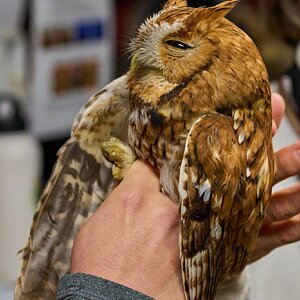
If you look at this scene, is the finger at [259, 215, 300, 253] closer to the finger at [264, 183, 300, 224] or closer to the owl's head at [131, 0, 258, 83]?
the finger at [264, 183, 300, 224]

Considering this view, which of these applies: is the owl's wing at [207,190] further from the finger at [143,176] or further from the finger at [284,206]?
the finger at [284,206]

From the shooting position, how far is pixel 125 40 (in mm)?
1058

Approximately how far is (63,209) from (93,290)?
0.31 meters

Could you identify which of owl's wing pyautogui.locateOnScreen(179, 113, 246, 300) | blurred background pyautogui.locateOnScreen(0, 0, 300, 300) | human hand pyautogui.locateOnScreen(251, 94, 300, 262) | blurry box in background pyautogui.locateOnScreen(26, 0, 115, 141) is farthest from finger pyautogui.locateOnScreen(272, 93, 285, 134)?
blurry box in background pyautogui.locateOnScreen(26, 0, 115, 141)

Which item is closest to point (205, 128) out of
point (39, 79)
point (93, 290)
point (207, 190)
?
point (207, 190)

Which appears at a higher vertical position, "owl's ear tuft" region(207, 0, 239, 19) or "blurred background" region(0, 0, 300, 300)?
"owl's ear tuft" region(207, 0, 239, 19)

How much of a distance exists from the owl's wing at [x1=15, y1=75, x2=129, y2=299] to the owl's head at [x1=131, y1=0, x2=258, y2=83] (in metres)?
0.24

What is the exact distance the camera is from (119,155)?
1057 millimetres

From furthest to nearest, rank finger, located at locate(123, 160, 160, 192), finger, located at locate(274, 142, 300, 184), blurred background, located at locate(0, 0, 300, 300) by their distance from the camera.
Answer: blurred background, located at locate(0, 0, 300, 300) < finger, located at locate(274, 142, 300, 184) < finger, located at locate(123, 160, 160, 192)

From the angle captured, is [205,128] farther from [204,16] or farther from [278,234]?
[278,234]

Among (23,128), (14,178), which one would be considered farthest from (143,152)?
(23,128)

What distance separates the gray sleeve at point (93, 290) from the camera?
0.90 metres

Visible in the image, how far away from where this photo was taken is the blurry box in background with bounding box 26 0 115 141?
2787 millimetres

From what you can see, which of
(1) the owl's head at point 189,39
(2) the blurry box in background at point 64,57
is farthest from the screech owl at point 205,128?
(2) the blurry box in background at point 64,57
